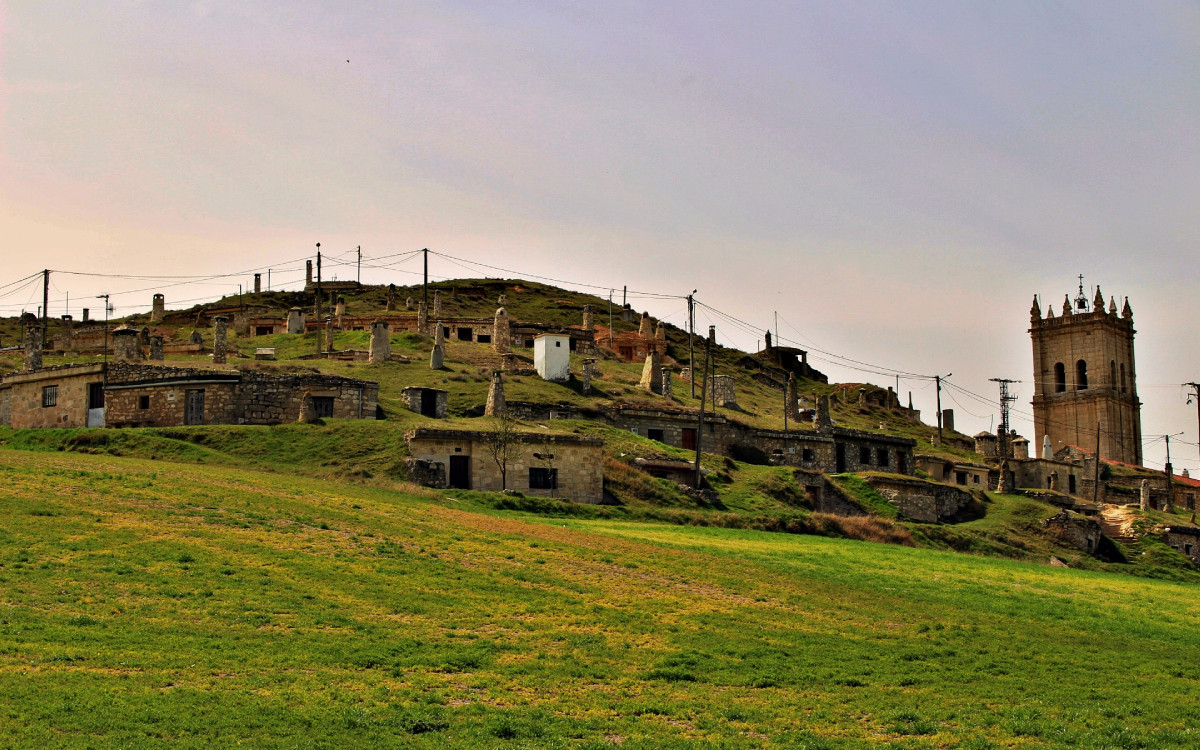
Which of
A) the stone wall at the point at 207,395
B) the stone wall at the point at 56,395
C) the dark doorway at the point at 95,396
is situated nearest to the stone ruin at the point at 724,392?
the stone wall at the point at 207,395

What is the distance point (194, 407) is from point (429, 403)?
32.0 feet

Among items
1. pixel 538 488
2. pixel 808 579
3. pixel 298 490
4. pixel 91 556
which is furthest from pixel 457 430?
pixel 91 556

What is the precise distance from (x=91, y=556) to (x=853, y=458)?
4654cm

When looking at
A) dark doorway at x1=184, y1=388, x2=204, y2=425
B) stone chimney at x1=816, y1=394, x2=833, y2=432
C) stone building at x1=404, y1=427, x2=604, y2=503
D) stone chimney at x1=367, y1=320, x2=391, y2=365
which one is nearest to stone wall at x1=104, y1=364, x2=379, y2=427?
dark doorway at x1=184, y1=388, x2=204, y2=425

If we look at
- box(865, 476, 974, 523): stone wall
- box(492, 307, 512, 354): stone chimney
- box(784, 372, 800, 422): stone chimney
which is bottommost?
box(865, 476, 974, 523): stone wall

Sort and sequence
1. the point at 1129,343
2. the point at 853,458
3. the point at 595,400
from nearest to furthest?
the point at 595,400, the point at 853,458, the point at 1129,343

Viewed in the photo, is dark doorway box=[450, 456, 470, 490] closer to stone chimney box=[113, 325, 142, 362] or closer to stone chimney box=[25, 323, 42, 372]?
stone chimney box=[113, 325, 142, 362]

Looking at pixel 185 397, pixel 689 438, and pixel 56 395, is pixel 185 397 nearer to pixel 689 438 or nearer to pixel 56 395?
pixel 56 395

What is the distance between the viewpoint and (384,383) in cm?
5381

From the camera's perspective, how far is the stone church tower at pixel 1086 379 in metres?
114

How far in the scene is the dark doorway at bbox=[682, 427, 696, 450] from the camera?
2222 inches

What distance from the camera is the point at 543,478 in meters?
42.7

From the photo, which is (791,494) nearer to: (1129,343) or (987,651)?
(987,651)

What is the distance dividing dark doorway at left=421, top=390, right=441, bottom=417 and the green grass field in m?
19.4
